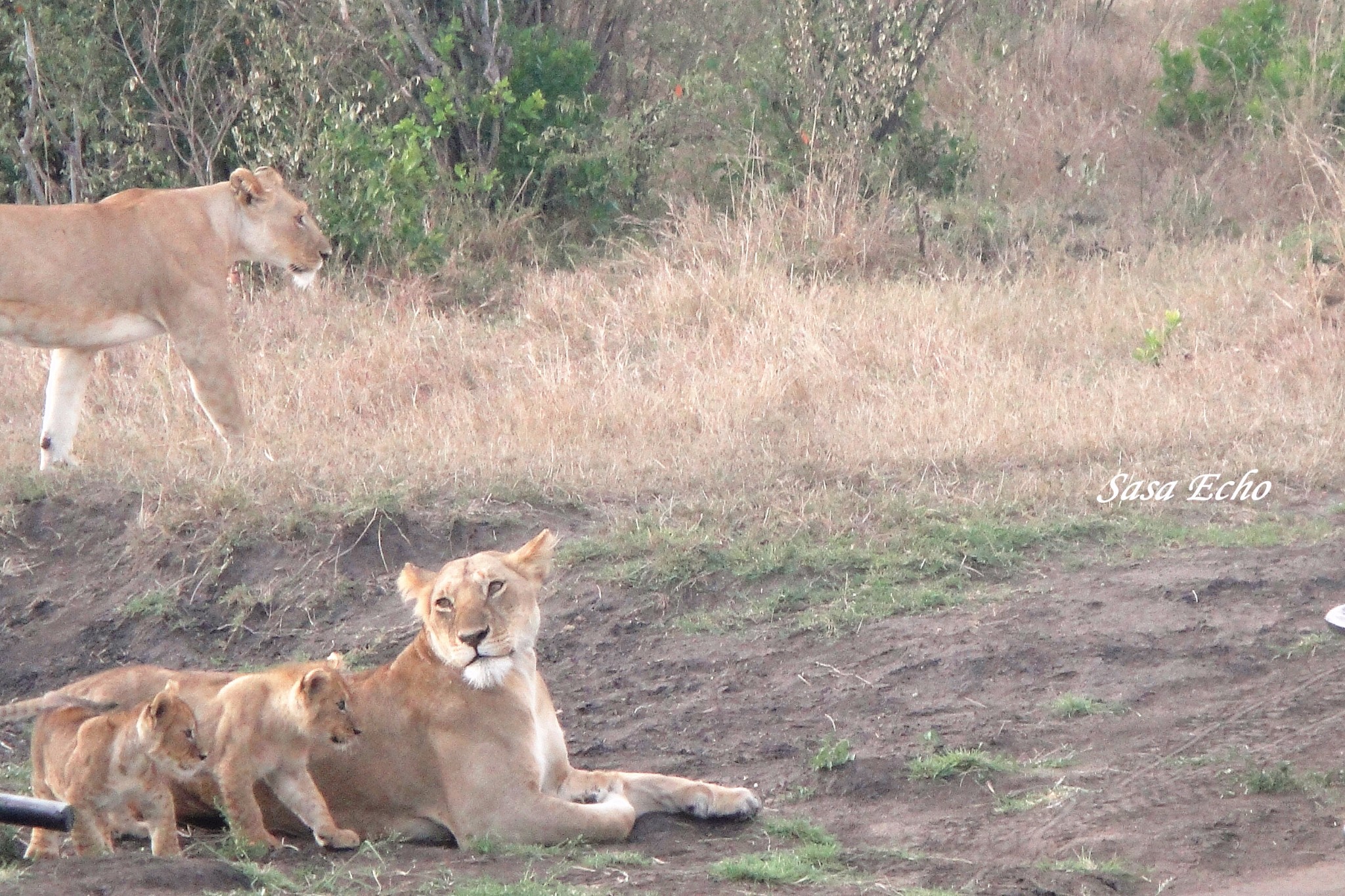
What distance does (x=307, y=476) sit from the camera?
6.77 meters

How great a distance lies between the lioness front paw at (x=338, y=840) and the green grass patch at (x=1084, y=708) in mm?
2179

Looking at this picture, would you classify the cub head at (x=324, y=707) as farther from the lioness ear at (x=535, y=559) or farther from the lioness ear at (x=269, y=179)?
the lioness ear at (x=269, y=179)

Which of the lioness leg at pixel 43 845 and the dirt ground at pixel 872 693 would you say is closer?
the lioness leg at pixel 43 845

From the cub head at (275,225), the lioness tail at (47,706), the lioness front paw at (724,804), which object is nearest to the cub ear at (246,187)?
the cub head at (275,225)

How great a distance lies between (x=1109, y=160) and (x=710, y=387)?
6123 millimetres

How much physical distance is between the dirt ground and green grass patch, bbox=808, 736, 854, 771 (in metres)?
0.05

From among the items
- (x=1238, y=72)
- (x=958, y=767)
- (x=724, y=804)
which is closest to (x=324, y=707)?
(x=724, y=804)

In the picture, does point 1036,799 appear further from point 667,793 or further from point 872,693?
point 667,793

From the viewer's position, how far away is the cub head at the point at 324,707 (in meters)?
4.08

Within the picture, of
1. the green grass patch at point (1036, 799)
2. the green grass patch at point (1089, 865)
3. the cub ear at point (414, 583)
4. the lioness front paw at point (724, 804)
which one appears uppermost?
the cub ear at point (414, 583)

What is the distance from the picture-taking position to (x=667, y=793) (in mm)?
4488

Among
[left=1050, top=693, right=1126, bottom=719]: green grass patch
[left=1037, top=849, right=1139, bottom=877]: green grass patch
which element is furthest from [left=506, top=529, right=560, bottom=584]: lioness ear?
[left=1050, top=693, right=1126, bottom=719]: green grass patch

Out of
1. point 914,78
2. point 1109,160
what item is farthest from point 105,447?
point 1109,160

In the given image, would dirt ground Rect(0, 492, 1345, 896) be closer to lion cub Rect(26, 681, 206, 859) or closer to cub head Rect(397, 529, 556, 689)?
lion cub Rect(26, 681, 206, 859)
